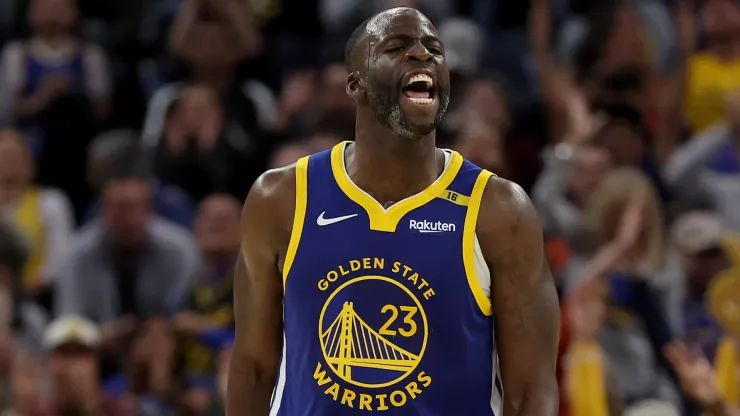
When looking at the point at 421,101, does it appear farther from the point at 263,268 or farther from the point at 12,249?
the point at 12,249

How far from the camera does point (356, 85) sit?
4.22 metres

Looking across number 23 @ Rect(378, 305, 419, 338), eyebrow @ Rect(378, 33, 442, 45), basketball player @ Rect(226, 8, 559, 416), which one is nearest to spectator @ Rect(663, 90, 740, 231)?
basketball player @ Rect(226, 8, 559, 416)

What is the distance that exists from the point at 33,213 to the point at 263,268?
5.19 m

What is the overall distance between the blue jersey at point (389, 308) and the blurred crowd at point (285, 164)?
106 inches

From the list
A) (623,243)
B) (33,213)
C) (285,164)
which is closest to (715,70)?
(623,243)

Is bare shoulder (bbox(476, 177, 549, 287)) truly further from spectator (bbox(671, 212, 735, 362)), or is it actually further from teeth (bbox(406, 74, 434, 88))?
spectator (bbox(671, 212, 735, 362))

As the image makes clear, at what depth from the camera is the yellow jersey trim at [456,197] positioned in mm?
4086

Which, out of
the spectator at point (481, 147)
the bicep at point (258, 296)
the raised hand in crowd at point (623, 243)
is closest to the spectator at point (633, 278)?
the raised hand in crowd at point (623, 243)

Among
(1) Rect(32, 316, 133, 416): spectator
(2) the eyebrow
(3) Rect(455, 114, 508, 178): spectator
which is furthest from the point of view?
(3) Rect(455, 114, 508, 178): spectator

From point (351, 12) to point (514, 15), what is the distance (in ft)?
4.16

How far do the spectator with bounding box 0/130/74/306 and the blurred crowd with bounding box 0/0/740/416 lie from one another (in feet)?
0.04

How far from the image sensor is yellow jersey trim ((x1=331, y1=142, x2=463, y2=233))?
4078 mm

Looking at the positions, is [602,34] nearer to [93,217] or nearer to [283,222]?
[93,217]

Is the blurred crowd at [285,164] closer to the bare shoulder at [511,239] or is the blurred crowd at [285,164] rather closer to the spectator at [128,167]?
the spectator at [128,167]
